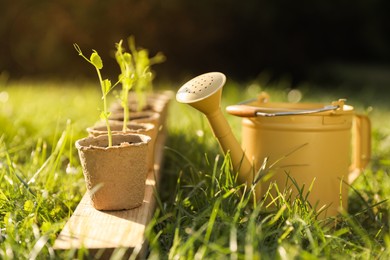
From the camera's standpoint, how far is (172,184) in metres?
2.54

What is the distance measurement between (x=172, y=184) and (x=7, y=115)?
Result: 1.45 m

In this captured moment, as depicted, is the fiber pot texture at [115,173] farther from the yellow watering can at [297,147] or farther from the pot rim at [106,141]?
the yellow watering can at [297,147]

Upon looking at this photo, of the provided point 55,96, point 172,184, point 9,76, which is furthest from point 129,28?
point 172,184

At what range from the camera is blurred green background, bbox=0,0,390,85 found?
7.07m

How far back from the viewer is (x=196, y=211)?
1.96m

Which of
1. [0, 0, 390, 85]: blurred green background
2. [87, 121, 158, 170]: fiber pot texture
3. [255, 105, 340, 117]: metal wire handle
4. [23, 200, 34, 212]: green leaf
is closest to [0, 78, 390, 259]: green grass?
[23, 200, 34, 212]: green leaf

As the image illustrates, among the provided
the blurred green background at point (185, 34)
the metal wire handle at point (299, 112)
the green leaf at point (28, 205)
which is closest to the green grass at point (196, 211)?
the green leaf at point (28, 205)

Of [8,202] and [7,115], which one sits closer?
[8,202]

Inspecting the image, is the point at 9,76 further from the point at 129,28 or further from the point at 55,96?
the point at 55,96

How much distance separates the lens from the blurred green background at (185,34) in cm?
707

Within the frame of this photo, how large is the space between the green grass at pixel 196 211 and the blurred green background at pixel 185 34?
368 centimetres

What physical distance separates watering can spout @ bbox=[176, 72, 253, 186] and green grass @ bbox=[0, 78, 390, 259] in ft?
0.17

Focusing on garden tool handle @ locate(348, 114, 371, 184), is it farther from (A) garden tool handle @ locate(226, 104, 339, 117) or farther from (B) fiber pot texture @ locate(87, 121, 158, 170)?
(B) fiber pot texture @ locate(87, 121, 158, 170)

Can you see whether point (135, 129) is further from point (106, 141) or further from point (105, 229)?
point (105, 229)
